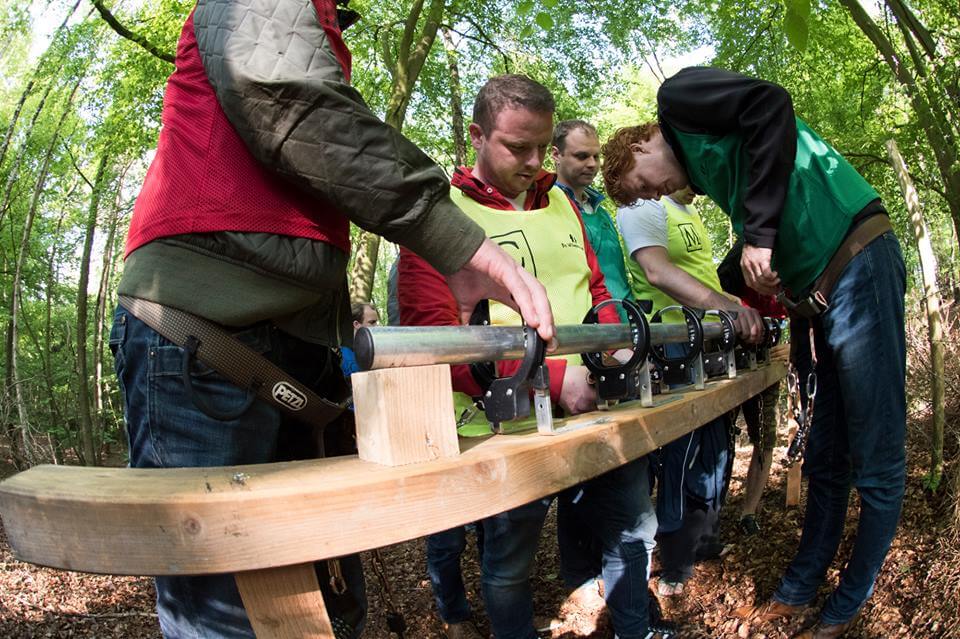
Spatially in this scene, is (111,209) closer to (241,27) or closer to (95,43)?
(95,43)

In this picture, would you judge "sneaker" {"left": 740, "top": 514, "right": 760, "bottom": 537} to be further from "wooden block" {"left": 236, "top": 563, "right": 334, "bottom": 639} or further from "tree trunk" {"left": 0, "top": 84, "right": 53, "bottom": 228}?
"tree trunk" {"left": 0, "top": 84, "right": 53, "bottom": 228}

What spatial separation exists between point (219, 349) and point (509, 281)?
0.60 m

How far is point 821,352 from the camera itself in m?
3.13

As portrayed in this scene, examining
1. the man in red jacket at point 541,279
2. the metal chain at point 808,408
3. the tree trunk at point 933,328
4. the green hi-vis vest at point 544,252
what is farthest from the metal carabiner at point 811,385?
the tree trunk at point 933,328

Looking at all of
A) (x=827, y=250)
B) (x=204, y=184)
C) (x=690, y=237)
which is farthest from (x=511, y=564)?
(x=690, y=237)

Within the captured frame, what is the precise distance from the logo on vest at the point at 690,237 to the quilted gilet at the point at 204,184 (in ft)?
9.39

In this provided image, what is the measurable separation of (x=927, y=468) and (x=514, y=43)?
1087 centimetres

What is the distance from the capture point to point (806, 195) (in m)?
2.76

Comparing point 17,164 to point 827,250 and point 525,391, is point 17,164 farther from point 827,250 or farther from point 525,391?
point 525,391

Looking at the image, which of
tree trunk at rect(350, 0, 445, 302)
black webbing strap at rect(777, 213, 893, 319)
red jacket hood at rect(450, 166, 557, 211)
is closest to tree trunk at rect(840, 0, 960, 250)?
black webbing strap at rect(777, 213, 893, 319)

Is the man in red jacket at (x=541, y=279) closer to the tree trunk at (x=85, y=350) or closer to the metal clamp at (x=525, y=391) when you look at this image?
the metal clamp at (x=525, y=391)

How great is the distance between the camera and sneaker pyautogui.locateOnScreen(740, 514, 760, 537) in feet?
15.1

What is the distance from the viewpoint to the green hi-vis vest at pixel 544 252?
8.81ft

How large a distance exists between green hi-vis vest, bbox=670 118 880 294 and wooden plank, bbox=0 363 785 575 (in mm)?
1919
